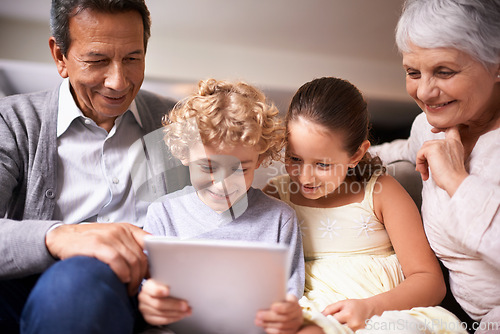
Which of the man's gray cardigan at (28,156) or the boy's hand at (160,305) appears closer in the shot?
the boy's hand at (160,305)

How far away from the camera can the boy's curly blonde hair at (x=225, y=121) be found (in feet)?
3.38

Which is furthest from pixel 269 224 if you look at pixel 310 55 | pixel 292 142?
pixel 310 55

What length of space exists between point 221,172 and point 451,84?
1.92 feet

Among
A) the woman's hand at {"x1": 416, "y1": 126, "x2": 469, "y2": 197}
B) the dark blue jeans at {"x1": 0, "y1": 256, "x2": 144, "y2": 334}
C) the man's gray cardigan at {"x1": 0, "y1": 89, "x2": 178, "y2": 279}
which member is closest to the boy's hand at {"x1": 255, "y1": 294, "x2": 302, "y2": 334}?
the dark blue jeans at {"x1": 0, "y1": 256, "x2": 144, "y2": 334}

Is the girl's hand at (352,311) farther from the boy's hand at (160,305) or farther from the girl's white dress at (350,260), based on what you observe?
the boy's hand at (160,305)

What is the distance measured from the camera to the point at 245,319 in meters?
0.79

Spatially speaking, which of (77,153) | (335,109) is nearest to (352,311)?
(335,109)

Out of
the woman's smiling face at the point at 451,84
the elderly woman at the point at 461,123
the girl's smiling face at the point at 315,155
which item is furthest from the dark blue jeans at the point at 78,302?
the woman's smiling face at the point at 451,84

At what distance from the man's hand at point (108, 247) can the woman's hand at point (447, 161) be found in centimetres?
68

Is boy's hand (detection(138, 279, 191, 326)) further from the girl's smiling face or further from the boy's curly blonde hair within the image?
the girl's smiling face

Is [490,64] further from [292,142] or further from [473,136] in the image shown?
[292,142]

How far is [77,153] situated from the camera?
1182 millimetres

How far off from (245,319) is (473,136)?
766mm

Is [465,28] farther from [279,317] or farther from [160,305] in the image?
[160,305]
